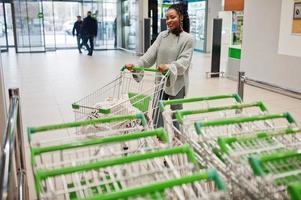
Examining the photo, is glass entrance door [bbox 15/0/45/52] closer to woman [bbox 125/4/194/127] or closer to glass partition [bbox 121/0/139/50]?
glass partition [bbox 121/0/139/50]

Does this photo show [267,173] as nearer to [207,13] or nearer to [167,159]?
[167,159]

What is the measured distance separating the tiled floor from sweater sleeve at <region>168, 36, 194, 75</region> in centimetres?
251

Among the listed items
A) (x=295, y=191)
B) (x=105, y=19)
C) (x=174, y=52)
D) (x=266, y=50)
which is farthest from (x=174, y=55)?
(x=105, y=19)

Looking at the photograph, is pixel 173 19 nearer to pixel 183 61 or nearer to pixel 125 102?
pixel 183 61

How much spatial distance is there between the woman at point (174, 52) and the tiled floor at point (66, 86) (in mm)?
2228

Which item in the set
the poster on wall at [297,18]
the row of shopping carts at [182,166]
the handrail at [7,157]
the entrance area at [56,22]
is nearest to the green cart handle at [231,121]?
the row of shopping carts at [182,166]

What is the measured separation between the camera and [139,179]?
1373 millimetres

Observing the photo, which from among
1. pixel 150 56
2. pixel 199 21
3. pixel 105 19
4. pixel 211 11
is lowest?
pixel 150 56

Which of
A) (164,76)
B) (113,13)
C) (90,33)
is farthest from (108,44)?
(164,76)

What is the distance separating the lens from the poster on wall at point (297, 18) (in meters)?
6.20

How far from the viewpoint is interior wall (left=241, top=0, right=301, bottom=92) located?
6598 millimetres

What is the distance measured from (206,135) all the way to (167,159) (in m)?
0.29

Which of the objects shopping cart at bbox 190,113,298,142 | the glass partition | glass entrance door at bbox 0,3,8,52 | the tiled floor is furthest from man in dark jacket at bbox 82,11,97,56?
shopping cart at bbox 190,113,298,142

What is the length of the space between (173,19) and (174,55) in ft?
1.16
